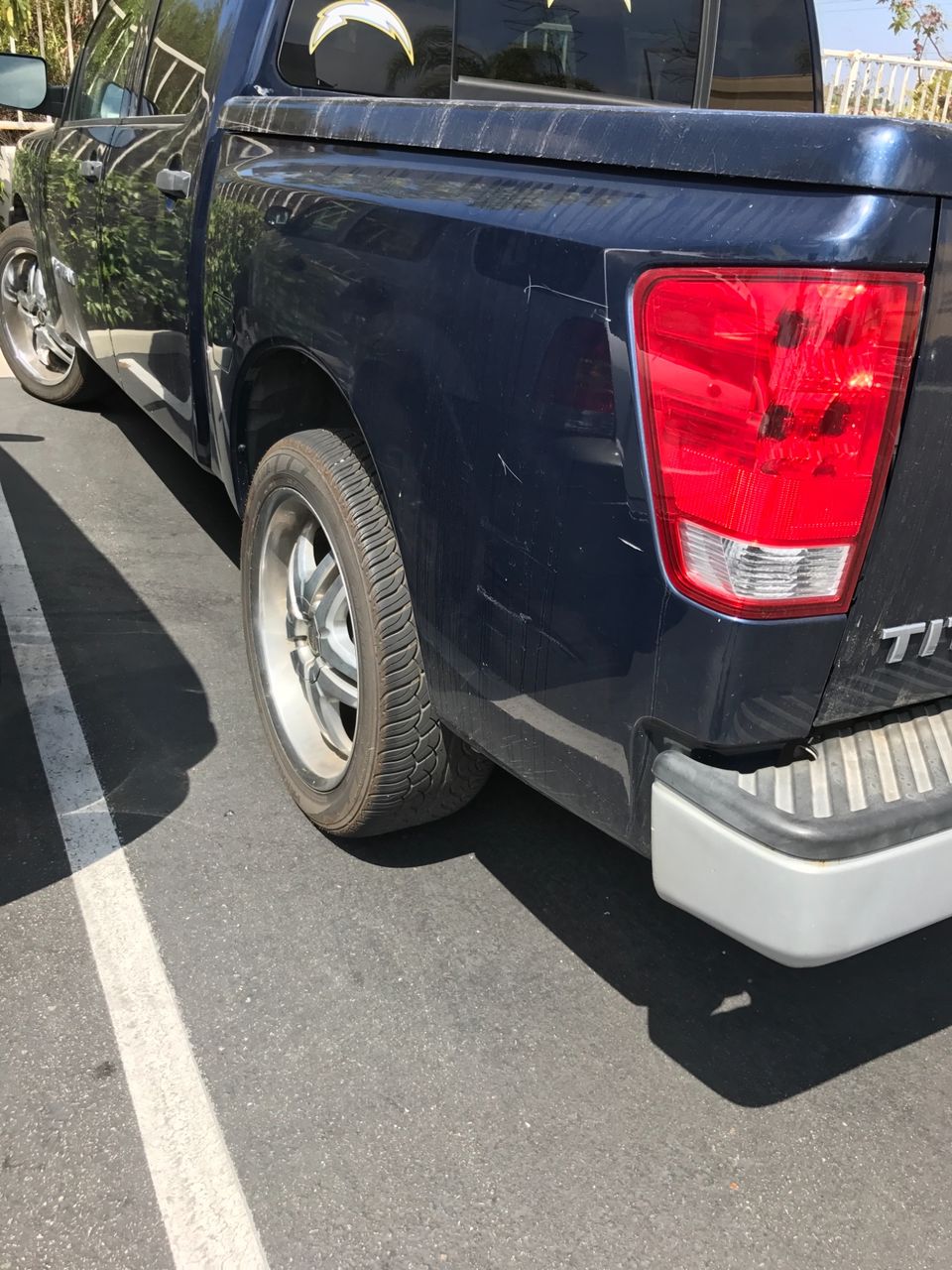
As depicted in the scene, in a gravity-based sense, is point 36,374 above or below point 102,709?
above

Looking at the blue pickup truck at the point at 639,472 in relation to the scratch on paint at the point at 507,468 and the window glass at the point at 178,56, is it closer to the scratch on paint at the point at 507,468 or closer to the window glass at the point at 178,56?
the scratch on paint at the point at 507,468

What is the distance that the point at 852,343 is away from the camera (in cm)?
142

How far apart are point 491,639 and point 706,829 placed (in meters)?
0.52

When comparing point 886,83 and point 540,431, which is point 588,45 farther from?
point 886,83

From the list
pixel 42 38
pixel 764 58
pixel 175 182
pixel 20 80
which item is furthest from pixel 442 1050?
pixel 42 38

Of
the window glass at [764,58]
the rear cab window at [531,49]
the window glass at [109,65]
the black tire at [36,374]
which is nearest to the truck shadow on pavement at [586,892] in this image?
the rear cab window at [531,49]

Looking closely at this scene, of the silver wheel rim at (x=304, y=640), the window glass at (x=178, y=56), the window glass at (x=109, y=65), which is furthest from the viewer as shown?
the window glass at (x=109, y=65)

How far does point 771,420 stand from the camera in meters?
1.45

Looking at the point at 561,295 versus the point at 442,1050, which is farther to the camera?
the point at 442,1050

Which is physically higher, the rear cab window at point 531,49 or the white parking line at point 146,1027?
the rear cab window at point 531,49

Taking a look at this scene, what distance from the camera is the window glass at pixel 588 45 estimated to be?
9.64 feet

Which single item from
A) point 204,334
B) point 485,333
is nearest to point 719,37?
point 204,334

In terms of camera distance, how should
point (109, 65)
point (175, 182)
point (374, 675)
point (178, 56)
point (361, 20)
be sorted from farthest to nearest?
point (109, 65)
point (178, 56)
point (175, 182)
point (361, 20)
point (374, 675)

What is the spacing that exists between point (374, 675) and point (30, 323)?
4608 millimetres
